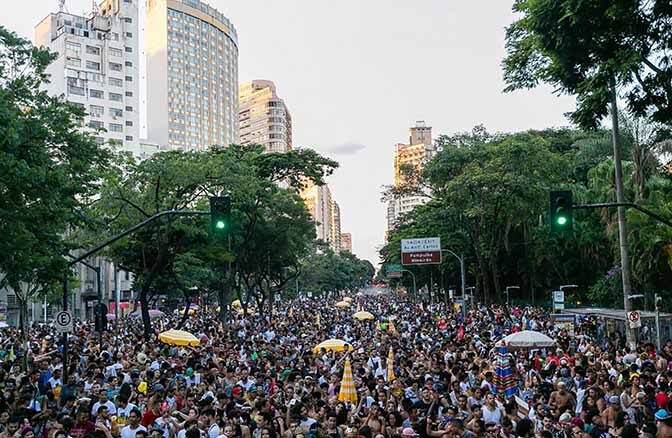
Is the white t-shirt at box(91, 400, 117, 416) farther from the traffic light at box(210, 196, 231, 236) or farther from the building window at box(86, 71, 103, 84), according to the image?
the building window at box(86, 71, 103, 84)

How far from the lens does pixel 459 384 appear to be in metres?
16.4

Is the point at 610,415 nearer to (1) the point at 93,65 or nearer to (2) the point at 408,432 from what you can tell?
(2) the point at 408,432

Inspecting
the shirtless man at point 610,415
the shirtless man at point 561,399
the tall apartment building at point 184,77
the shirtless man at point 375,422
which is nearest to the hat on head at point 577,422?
the shirtless man at point 610,415

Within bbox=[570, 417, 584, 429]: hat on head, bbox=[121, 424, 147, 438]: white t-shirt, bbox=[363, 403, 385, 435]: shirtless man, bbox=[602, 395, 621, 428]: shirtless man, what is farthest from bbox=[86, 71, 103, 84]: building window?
bbox=[570, 417, 584, 429]: hat on head

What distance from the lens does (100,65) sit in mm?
114000

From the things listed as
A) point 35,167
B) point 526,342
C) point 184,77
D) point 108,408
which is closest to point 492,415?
point 108,408

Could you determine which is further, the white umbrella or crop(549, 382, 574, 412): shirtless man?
the white umbrella

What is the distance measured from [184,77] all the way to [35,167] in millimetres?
172853

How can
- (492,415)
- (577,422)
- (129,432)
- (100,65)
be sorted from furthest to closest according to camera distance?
1. (100,65)
2. (492,415)
3. (129,432)
4. (577,422)

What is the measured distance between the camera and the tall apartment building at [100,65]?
11131cm

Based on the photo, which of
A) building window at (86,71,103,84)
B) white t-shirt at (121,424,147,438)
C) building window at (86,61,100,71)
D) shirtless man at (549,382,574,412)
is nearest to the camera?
white t-shirt at (121,424,147,438)

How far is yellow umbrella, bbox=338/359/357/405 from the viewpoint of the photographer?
603 inches

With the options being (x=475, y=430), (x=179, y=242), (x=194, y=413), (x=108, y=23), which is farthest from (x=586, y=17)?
(x=108, y=23)

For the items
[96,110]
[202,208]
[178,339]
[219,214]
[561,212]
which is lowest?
[178,339]
